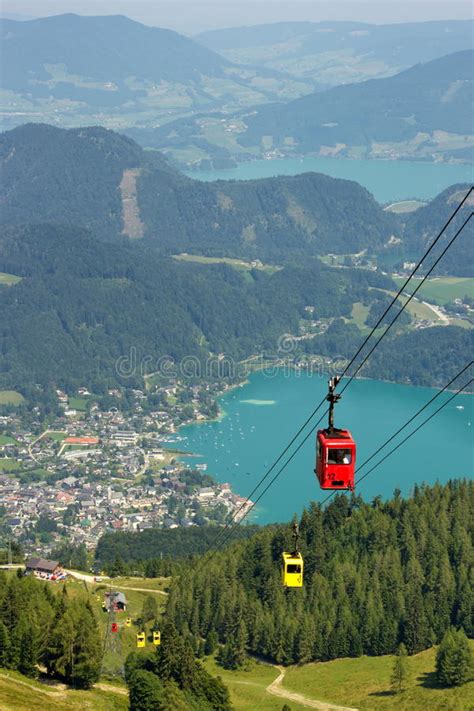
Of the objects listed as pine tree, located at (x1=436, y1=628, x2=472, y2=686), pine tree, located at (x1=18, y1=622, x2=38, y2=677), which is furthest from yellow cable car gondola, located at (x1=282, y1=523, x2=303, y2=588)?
pine tree, located at (x1=436, y1=628, x2=472, y2=686)

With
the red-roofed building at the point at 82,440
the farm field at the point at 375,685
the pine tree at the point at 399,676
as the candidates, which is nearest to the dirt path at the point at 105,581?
the farm field at the point at 375,685

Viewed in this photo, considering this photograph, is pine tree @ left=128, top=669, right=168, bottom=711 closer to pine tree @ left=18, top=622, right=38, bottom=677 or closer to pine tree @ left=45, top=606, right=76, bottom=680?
pine tree @ left=45, top=606, right=76, bottom=680

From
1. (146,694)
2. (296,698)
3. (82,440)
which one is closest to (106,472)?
(82,440)

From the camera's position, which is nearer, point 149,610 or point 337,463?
point 337,463

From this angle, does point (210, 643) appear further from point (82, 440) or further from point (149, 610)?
point (82, 440)

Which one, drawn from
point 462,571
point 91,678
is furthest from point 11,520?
point 91,678

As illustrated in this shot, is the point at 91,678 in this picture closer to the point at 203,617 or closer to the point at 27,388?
the point at 203,617
